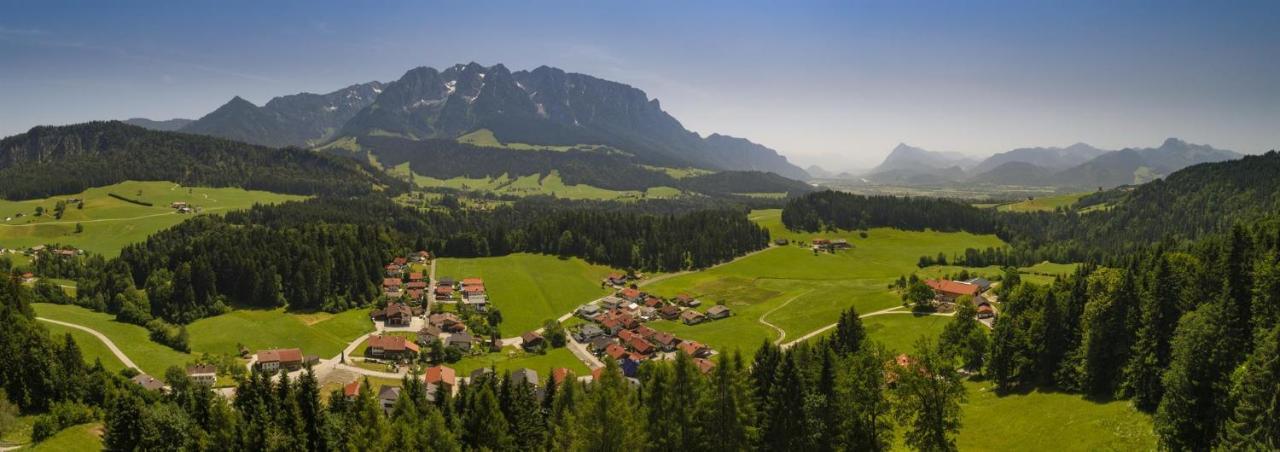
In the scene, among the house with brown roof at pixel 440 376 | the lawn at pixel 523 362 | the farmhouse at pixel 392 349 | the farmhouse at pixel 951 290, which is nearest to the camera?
the house with brown roof at pixel 440 376

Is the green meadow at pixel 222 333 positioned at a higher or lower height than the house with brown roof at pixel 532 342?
higher

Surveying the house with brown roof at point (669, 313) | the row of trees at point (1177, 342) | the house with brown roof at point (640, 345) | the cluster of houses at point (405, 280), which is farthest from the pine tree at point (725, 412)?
the cluster of houses at point (405, 280)

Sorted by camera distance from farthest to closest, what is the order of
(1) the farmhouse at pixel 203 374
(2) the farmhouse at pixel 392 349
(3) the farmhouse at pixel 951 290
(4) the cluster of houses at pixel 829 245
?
(4) the cluster of houses at pixel 829 245 → (3) the farmhouse at pixel 951 290 → (2) the farmhouse at pixel 392 349 → (1) the farmhouse at pixel 203 374

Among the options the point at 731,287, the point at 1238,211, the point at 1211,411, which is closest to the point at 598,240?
the point at 731,287

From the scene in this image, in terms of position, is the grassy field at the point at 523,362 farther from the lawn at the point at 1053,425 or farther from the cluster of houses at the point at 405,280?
the lawn at the point at 1053,425

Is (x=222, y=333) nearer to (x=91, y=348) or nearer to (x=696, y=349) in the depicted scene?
(x=91, y=348)

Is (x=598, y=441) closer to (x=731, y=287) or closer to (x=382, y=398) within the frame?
(x=382, y=398)

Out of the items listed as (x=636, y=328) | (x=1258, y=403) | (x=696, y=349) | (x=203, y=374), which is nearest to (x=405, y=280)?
(x=203, y=374)
